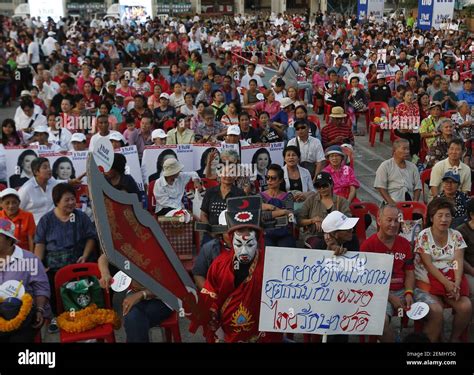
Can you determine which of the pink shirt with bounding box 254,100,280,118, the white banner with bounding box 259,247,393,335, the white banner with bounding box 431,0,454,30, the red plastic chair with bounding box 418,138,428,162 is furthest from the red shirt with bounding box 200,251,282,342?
the white banner with bounding box 431,0,454,30

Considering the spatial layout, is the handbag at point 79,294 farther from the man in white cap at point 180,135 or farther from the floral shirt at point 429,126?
the floral shirt at point 429,126

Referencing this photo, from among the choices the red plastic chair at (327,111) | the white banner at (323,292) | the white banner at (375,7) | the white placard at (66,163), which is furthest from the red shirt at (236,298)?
the white banner at (375,7)

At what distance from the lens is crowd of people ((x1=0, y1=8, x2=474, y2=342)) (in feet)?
15.5

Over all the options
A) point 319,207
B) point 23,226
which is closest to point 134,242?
point 23,226

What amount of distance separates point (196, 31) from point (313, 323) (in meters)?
23.3

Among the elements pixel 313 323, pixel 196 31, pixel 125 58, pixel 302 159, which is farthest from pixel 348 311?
pixel 196 31

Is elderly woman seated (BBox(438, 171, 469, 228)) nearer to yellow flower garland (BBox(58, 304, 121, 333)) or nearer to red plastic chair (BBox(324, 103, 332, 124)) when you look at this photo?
yellow flower garland (BBox(58, 304, 121, 333))

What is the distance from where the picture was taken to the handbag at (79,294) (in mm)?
4672

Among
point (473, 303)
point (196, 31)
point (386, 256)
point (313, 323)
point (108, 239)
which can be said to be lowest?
point (473, 303)

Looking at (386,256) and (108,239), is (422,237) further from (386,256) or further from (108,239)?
(108,239)

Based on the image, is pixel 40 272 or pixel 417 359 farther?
pixel 40 272

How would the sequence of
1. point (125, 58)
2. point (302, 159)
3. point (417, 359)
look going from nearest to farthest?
1. point (417, 359)
2. point (302, 159)
3. point (125, 58)

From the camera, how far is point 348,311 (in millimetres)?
3971

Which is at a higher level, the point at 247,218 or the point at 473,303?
the point at 247,218
